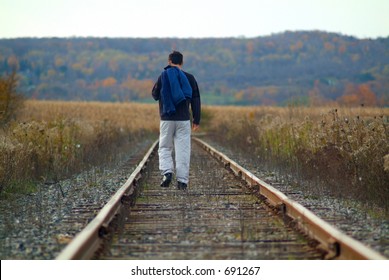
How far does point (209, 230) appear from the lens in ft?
21.8

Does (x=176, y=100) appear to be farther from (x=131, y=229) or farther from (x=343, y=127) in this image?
(x=131, y=229)

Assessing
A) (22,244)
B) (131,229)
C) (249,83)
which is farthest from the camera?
(249,83)

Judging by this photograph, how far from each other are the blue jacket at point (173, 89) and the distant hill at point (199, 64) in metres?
109

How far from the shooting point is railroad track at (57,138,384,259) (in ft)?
17.8

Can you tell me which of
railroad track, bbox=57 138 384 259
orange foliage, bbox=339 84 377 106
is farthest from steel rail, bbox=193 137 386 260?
orange foliage, bbox=339 84 377 106

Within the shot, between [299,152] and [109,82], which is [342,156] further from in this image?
[109,82]

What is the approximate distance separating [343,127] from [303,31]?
4951 inches

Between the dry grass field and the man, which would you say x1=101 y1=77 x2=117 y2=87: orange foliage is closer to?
the dry grass field

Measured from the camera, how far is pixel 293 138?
1457 cm

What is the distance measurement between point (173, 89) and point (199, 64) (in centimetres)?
13517

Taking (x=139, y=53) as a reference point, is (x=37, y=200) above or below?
below

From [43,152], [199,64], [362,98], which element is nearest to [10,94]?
[43,152]
